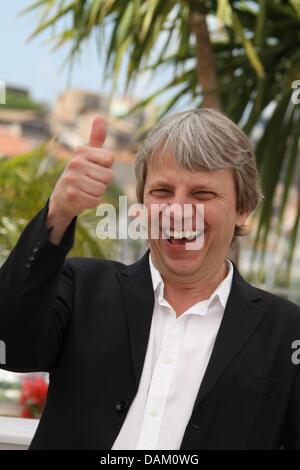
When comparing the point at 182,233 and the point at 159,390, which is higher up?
the point at 182,233

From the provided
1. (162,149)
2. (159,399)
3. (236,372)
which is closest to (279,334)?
(236,372)

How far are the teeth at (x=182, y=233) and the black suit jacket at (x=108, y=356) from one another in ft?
0.45

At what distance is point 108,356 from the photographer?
1.23m

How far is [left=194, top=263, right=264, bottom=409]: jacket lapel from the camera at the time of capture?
47.8 inches

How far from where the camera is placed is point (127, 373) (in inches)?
47.9

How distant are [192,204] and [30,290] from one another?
305mm

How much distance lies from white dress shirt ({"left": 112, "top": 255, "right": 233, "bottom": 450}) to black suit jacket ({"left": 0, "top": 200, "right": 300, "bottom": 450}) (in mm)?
22

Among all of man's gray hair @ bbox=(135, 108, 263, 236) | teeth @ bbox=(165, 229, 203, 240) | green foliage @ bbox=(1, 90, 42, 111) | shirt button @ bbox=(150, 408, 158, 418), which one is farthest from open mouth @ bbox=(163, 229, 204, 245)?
green foliage @ bbox=(1, 90, 42, 111)

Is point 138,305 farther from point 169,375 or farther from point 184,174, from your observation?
point 184,174

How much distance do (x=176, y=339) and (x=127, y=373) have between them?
0.11 m

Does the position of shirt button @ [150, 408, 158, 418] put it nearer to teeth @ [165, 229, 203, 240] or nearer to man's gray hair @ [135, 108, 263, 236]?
teeth @ [165, 229, 203, 240]

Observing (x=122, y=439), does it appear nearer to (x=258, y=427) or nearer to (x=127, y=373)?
(x=127, y=373)

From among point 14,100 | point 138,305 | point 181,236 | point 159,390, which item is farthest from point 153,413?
point 14,100

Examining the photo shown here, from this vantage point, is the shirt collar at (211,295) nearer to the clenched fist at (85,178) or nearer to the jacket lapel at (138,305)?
the jacket lapel at (138,305)
